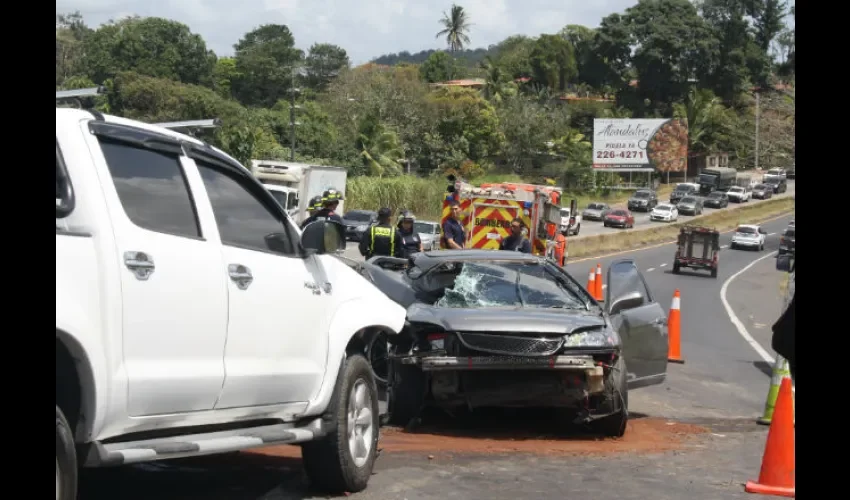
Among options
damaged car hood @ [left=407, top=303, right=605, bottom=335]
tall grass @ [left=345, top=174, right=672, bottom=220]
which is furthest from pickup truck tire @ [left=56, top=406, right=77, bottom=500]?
tall grass @ [left=345, top=174, right=672, bottom=220]

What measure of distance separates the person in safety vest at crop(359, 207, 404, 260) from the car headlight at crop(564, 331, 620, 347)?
17.9 feet

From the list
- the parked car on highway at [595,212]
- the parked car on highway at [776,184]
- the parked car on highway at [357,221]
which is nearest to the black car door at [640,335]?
the parked car on highway at [357,221]

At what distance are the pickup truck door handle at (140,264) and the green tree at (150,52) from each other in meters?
79.8

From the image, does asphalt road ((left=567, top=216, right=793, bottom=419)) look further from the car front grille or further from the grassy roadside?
the car front grille

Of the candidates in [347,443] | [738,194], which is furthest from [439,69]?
[347,443]

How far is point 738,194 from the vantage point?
310 feet

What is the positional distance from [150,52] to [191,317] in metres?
86.1

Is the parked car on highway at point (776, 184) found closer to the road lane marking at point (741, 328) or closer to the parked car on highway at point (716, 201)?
the parked car on highway at point (716, 201)

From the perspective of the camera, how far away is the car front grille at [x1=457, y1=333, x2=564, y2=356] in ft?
27.3

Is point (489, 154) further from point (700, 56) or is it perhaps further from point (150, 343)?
point (150, 343)

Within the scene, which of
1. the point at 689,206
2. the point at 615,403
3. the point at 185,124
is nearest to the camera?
the point at 185,124

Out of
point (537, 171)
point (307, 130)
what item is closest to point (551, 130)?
point (537, 171)

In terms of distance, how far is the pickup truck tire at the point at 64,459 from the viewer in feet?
13.7

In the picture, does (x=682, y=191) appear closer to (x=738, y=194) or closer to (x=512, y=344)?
(x=738, y=194)
